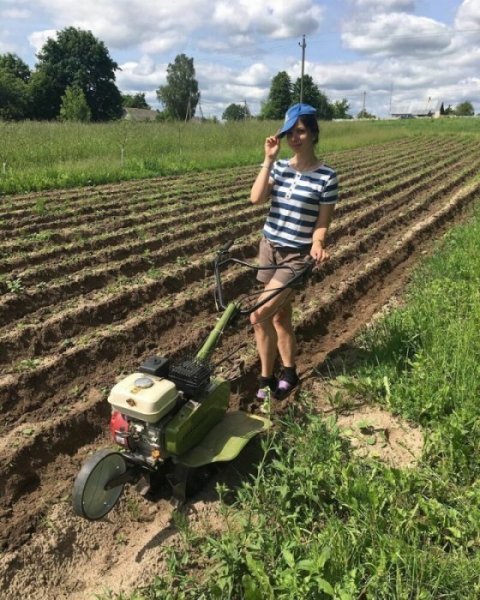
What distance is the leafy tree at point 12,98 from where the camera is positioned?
42219 millimetres

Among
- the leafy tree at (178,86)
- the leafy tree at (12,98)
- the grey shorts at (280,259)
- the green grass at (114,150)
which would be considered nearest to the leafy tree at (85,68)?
the leafy tree at (12,98)

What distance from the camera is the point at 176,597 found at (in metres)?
2.26

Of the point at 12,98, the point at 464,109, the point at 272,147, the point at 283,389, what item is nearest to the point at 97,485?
the point at 283,389

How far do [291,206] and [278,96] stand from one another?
56.2 metres

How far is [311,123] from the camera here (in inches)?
125

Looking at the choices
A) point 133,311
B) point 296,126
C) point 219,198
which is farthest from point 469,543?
point 219,198

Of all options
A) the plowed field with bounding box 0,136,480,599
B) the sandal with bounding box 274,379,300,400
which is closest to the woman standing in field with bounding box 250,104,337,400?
the sandal with bounding box 274,379,300,400

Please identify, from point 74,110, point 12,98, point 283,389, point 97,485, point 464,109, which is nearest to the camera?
point 97,485

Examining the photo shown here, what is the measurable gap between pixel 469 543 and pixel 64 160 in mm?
12975

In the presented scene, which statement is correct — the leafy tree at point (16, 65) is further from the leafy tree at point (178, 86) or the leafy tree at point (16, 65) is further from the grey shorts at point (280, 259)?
the grey shorts at point (280, 259)

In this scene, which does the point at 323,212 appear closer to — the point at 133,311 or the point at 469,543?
the point at 469,543

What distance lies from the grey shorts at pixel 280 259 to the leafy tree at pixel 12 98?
44.0 meters

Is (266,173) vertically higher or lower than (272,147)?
lower

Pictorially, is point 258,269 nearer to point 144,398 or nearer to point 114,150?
point 144,398
